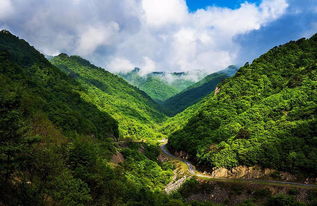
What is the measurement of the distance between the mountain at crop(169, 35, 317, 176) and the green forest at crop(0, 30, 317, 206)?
335 millimetres

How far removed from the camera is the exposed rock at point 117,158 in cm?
7396

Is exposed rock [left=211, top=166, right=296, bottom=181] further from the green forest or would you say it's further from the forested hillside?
the forested hillside

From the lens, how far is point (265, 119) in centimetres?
9500

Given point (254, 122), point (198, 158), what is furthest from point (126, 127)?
point (254, 122)

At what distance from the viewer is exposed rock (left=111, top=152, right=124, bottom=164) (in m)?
74.0

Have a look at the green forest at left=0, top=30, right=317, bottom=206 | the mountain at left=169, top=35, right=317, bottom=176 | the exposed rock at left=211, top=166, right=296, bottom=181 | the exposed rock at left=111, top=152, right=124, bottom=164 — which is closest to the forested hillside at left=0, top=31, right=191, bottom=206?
the green forest at left=0, top=30, right=317, bottom=206

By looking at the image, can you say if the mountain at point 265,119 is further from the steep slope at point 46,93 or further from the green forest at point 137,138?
the steep slope at point 46,93

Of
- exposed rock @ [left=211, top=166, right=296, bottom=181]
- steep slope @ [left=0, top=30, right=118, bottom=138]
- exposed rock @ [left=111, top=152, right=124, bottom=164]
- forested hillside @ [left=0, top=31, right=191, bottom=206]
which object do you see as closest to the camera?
forested hillside @ [left=0, top=31, right=191, bottom=206]

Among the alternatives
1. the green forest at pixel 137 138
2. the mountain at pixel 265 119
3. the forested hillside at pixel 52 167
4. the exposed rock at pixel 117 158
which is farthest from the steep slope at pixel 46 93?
the mountain at pixel 265 119

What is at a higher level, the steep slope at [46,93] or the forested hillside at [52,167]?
the steep slope at [46,93]

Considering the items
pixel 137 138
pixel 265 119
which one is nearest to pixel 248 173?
pixel 265 119

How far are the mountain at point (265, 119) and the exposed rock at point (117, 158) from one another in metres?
30.3

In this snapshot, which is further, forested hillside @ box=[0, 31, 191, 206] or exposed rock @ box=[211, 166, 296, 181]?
exposed rock @ box=[211, 166, 296, 181]

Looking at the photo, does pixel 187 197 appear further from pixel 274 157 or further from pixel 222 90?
pixel 222 90
